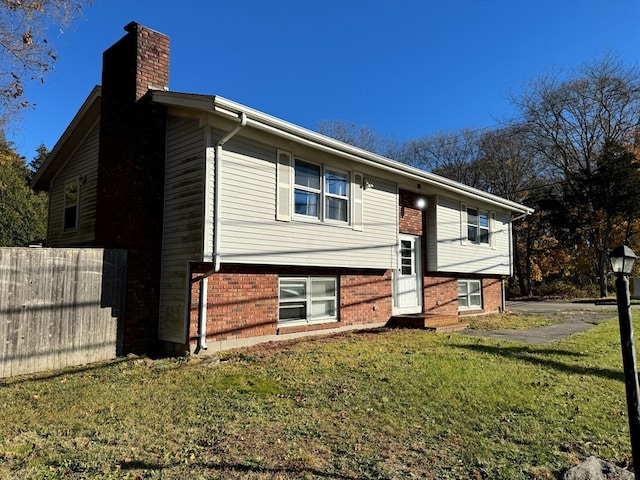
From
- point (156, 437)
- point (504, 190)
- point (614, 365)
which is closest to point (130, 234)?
point (156, 437)

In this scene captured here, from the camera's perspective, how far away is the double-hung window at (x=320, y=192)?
957 centimetres

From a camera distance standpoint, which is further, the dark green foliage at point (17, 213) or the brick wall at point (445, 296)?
the dark green foliage at point (17, 213)

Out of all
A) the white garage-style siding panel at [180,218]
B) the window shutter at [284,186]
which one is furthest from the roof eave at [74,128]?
the window shutter at [284,186]

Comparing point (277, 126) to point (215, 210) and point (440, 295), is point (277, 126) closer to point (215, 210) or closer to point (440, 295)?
point (215, 210)

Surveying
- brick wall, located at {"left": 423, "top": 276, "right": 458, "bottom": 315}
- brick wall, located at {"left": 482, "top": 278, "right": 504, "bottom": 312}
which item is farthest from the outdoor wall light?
brick wall, located at {"left": 482, "top": 278, "right": 504, "bottom": 312}

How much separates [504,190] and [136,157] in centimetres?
2878

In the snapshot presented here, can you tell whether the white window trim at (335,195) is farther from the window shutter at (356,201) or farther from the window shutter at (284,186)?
the window shutter at (284,186)

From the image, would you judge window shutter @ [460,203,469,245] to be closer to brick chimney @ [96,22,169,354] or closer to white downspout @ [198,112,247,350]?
white downspout @ [198,112,247,350]

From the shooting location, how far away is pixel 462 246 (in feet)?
49.0

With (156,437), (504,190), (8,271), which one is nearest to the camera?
(156,437)

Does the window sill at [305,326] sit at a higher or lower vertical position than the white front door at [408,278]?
lower

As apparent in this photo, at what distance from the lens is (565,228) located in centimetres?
2922

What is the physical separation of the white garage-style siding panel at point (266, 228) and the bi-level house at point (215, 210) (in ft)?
0.09

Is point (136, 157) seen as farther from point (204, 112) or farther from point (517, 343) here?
point (517, 343)
